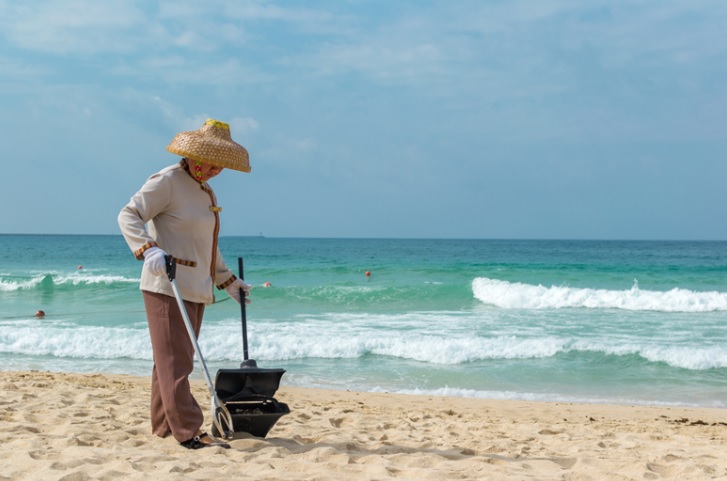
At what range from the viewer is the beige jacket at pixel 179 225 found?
11.8 feet

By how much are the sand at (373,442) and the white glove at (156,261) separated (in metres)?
0.93

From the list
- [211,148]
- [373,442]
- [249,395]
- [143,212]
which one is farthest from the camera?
[373,442]

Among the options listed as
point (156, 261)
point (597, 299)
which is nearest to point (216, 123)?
point (156, 261)

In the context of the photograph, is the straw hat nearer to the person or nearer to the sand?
the person

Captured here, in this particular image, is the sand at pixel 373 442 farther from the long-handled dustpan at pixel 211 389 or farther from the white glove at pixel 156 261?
the white glove at pixel 156 261

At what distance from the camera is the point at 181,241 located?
12.3 ft

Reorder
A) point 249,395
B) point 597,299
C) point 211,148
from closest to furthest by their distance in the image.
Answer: point 211,148 → point 249,395 → point 597,299

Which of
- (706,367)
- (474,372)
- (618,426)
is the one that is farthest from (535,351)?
(618,426)

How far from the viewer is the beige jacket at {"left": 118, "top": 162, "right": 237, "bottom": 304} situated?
3.59 metres

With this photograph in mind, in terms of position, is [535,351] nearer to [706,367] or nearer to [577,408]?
[706,367]

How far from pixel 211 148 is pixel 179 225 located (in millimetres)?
441

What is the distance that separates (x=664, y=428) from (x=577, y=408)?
1059 mm

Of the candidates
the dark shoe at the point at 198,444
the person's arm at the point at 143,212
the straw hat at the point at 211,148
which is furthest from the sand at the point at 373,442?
the straw hat at the point at 211,148

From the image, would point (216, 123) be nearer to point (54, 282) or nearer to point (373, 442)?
point (373, 442)
